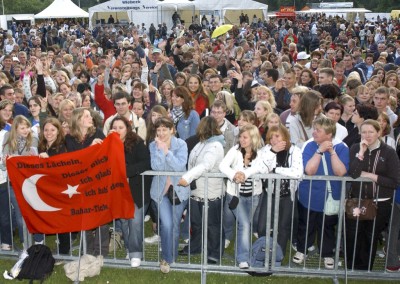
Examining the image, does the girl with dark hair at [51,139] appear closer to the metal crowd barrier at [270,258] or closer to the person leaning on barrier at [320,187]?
the metal crowd barrier at [270,258]

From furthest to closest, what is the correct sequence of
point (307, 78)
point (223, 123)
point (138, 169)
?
point (307, 78)
point (223, 123)
point (138, 169)

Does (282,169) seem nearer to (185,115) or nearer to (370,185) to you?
(370,185)

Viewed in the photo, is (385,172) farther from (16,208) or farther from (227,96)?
(16,208)

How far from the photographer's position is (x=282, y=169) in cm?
573

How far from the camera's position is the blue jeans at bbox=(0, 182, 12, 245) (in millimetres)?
6643

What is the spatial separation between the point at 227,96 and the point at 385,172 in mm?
3282

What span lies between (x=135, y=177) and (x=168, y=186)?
422 mm

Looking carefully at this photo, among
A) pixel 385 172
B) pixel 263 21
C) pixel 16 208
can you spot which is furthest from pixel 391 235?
A: pixel 263 21

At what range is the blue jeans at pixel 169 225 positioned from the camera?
6.17 m

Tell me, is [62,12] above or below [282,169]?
above

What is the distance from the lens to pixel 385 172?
5652 mm

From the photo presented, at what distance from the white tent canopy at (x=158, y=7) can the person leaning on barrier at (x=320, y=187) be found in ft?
102

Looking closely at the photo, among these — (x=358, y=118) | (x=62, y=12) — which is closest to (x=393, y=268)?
(x=358, y=118)

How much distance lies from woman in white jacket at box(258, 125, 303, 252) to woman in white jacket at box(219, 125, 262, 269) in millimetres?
123
